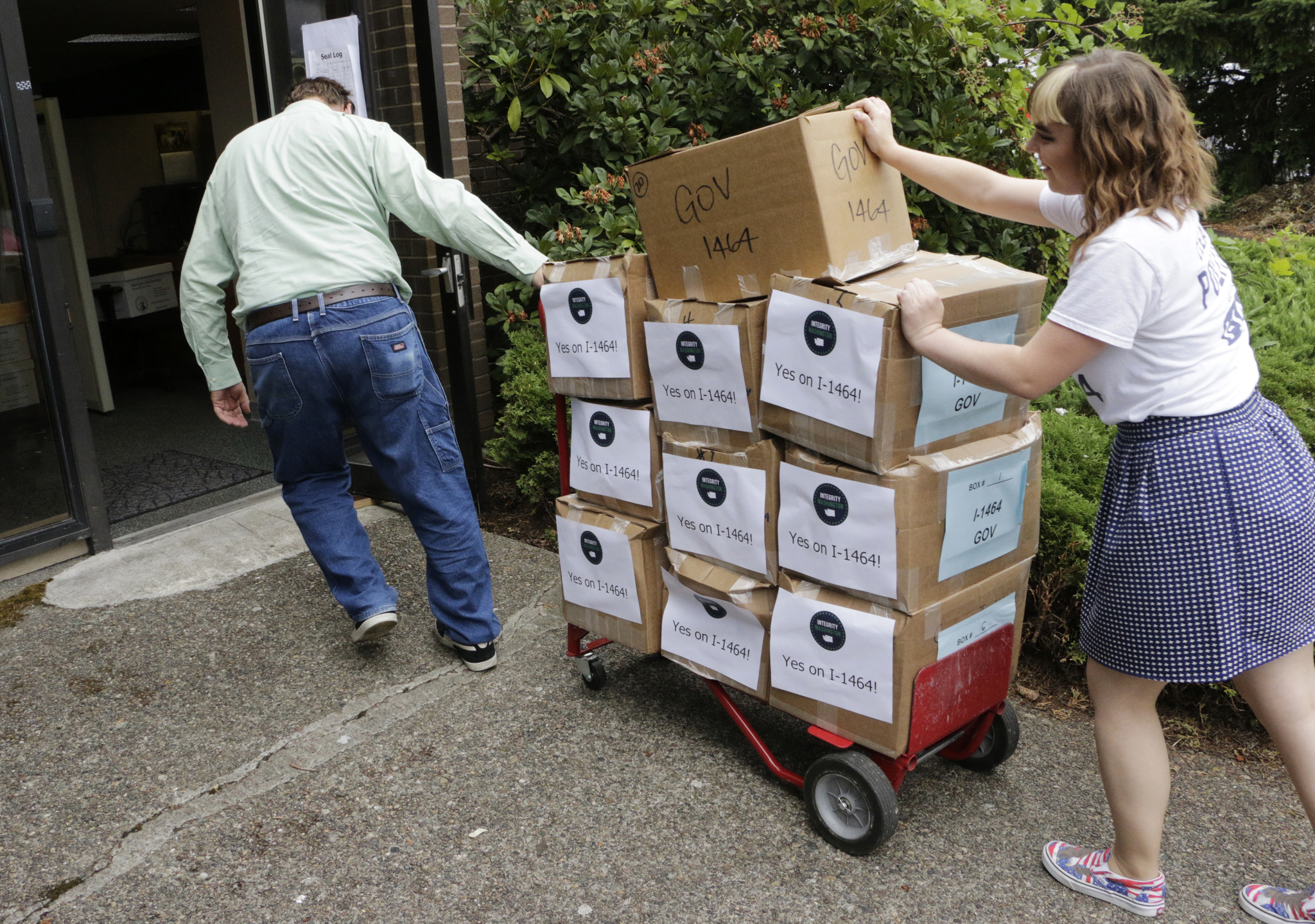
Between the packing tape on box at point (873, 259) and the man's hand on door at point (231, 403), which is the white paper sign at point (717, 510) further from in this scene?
the man's hand on door at point (231, 403)

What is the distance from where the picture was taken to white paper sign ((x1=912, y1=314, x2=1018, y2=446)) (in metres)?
2.25

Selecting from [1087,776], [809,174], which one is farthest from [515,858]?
[809,174]

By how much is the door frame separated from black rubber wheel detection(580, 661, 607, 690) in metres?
2.41

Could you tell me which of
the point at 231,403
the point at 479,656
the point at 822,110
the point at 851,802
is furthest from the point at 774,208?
the point at 231,403

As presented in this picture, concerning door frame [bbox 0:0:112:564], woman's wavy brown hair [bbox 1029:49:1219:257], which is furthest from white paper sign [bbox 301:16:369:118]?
woman's wavy brown hair [bbox 1029:49:1219:257]

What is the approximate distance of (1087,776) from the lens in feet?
9.07

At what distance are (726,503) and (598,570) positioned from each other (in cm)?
57

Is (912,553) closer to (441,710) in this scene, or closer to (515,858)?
(515,858)

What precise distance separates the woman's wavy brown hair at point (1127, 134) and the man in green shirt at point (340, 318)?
5.14ft

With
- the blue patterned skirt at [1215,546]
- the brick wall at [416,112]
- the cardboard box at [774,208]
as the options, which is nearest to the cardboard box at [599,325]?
the cardboard box at [774,208]

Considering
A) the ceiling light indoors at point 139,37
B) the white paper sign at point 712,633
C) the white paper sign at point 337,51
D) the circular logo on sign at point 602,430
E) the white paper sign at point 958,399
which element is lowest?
the white paper sign at point 712,633

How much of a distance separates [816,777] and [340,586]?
1727mm

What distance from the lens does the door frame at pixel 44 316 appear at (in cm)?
393

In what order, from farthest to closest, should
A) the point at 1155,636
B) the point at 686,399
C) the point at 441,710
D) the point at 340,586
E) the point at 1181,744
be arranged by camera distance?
the point at 340,586 → the point at 441,710 → the point at 1181,744 → the point at 686,399 → the point at 1155,636
